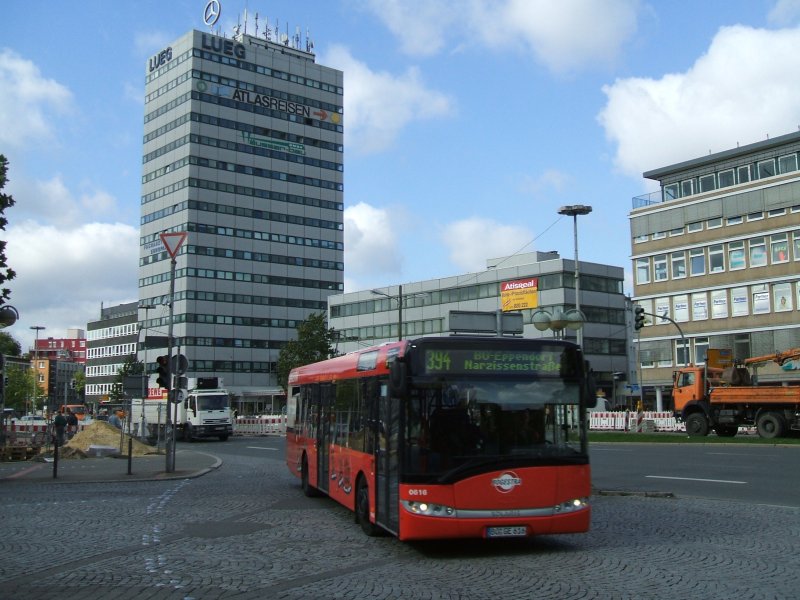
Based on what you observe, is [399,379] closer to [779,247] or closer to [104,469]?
[104,469]

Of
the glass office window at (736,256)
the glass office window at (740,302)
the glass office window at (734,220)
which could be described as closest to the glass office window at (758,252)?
the glass office window at (736,256)

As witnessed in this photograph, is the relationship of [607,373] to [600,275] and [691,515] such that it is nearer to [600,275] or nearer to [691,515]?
[600,275]

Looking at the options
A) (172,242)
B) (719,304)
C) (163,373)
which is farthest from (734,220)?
(163,373)

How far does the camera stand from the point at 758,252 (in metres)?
62.3

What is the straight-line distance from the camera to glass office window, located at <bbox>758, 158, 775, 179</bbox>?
62.1 metres

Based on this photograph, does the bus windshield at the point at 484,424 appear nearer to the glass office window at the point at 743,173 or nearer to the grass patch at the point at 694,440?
the grass patch at the point at 694,440

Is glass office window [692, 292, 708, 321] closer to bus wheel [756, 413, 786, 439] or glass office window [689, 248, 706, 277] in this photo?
glass office window [689, 248, 706, 277]

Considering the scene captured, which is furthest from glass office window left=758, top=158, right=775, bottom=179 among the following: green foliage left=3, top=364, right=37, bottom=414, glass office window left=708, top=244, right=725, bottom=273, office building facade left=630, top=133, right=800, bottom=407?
green foliage left=3, top=364, right=37, bottom=414

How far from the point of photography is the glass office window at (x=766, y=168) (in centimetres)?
6206

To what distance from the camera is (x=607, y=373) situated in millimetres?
86500

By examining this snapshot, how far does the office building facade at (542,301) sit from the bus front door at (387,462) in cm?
6913

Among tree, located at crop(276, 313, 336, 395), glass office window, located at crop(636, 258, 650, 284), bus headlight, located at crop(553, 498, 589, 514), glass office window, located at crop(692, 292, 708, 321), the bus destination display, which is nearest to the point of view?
bus headlight, located at crop(553, 498, 589, 514)

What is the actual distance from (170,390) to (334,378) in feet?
30.6

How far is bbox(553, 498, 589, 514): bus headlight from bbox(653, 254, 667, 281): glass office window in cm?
6196
